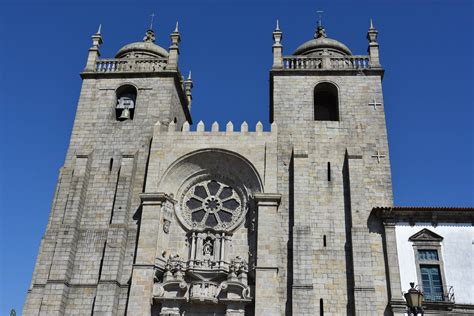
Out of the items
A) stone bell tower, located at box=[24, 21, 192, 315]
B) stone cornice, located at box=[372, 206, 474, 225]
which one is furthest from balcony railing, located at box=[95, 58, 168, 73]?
stone cornice, located at box=[372, 206, 474, 225]

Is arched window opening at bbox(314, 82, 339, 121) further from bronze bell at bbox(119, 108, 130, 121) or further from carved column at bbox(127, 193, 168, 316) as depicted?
carved column at bbox(127, 193, 168, 316)

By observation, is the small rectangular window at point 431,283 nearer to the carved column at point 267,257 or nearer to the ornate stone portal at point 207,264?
the carved column at point 267,257

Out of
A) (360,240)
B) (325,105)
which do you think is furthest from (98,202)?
(325,105)

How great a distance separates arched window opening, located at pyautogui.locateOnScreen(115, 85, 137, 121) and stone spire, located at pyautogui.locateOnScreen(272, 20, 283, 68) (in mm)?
6833

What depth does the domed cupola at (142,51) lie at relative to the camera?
1110 inches

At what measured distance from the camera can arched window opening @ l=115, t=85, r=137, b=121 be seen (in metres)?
25.4

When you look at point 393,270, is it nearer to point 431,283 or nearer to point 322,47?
point 431,283

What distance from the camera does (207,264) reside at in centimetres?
2084

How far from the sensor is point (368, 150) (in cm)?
2338

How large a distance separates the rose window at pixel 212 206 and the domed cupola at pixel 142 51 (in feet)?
28.3

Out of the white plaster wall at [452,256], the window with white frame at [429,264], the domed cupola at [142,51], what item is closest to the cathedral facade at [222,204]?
the white plaster wall at [452,256]

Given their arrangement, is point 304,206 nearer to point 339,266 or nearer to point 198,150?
point 339,266

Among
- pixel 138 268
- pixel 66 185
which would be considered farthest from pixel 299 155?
pixel 66 185

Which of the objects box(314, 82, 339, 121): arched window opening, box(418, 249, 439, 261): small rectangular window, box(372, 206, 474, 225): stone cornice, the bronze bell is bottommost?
box(418, 249, 439, 261): small rectangular window
